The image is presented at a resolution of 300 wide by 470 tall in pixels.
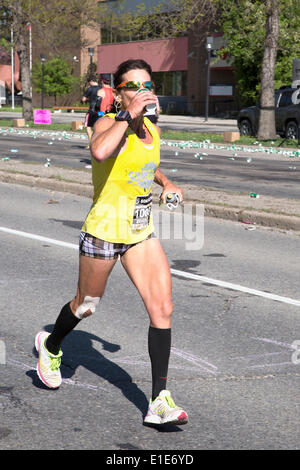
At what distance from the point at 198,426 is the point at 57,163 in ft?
45.4

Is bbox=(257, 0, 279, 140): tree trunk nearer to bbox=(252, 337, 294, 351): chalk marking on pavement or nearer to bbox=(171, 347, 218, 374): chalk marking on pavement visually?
bbox=(252, 337, 294, 351): chalk marking on pavement

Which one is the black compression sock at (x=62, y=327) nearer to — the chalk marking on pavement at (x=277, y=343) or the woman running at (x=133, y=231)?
the woman running at (x=133, y=231)

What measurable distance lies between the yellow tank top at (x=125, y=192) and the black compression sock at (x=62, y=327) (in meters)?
0.53

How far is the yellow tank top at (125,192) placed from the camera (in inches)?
151

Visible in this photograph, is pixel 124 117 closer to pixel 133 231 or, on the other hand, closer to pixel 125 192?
pixel 125 192

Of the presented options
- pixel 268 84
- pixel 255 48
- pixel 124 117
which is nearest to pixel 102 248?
pixel 124 117

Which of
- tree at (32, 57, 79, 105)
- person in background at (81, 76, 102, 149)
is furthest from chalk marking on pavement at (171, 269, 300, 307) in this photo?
tree at (32, 57, 79, 105)

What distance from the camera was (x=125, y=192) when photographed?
3.90 m

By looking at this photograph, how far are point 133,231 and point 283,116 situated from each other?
22.7m

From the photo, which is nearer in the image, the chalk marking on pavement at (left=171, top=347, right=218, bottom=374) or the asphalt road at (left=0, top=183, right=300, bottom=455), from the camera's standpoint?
the asphalt road at (left=0, top=183, right=300, bottom=455)

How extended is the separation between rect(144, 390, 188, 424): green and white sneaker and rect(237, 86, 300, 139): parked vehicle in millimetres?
21375

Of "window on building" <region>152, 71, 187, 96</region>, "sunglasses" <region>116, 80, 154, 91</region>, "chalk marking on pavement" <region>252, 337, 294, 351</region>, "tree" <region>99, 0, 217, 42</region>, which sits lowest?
"chalk marking on pavement" <region>252, 337, 294, 351</region>

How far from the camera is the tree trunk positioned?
23.8m

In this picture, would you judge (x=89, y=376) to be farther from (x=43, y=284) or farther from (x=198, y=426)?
(x=43, y=284)
